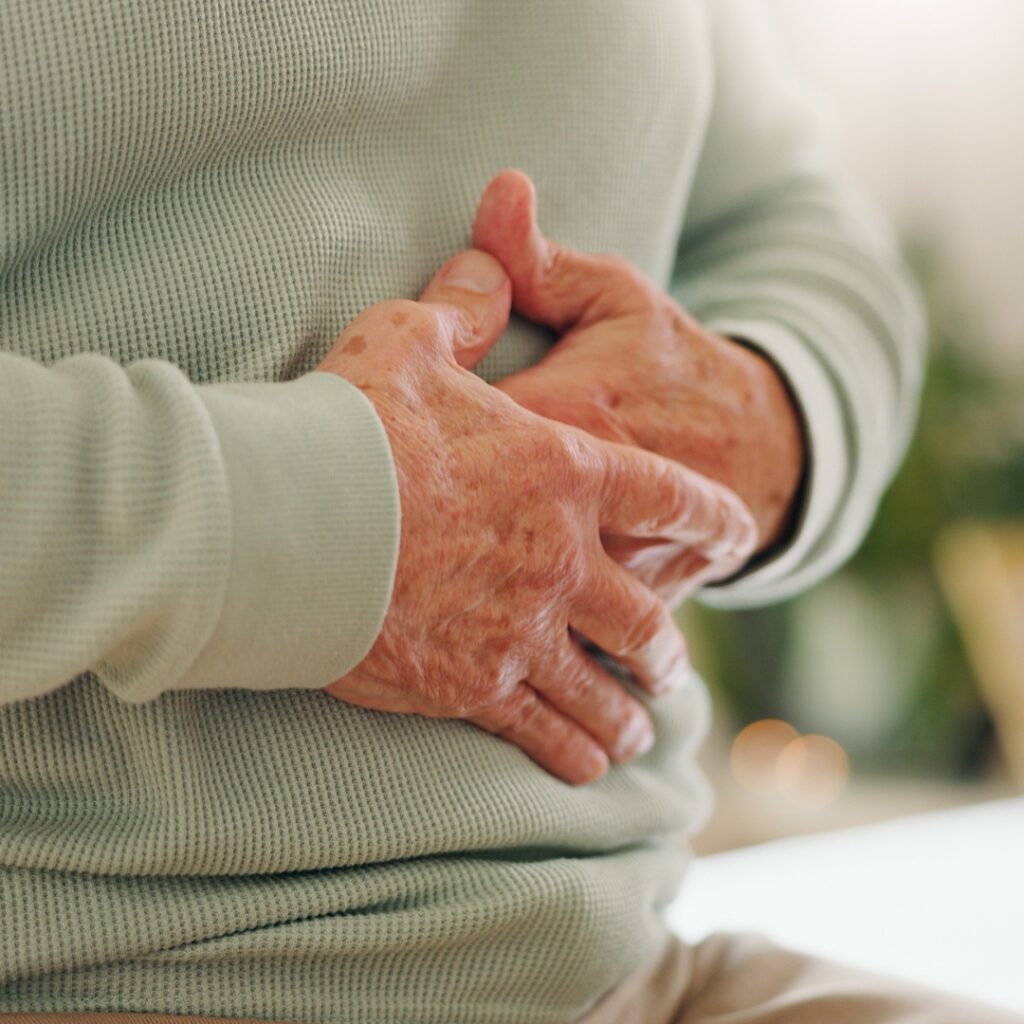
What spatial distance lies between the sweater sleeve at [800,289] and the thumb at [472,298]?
Result: 0.22 meters

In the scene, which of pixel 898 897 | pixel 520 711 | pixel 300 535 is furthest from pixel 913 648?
pixel 300 535

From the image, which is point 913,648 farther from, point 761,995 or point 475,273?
point 475,273

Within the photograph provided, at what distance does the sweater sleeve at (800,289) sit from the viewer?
2.67ft

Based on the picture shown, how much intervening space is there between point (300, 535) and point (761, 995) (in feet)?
1.33

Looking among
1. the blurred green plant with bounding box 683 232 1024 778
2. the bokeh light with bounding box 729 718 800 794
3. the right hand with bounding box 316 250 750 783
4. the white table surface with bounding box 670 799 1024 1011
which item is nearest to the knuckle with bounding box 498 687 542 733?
the right hand with bounding box 316 250 750 783

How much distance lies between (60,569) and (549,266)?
1.13ft

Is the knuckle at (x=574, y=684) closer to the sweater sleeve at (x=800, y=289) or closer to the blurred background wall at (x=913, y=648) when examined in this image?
the sweater sleeve at (x=800, y=289)

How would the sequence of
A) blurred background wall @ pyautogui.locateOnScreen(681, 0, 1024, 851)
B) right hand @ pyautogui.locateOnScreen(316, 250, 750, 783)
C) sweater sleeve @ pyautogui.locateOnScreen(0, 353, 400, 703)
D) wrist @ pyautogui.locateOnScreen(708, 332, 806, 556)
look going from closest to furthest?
sweater sleeve @ pyautogui.locateOnScreen(0, 353, 400, 703), right hand @ pyautogui.locateOnScreen(316, 250, 750, 783), wrist @ pyautogui.locateOnScreen(708, 332, 806, 556), blurred background wall @ pyautogui.locateOnScreen(681, 0, 1024, 851)

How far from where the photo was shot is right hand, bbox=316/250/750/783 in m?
0.53

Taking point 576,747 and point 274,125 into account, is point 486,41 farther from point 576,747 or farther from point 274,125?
point 576,747

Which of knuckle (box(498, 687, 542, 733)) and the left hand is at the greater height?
the left hand

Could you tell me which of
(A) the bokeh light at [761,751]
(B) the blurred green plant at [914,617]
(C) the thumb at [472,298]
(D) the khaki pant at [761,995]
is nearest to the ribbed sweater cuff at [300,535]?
(C) the thumb at [472,298]

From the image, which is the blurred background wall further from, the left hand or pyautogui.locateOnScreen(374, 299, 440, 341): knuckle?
pyautogui.locateOnScreen(374, 299, 440, 341): knuckle

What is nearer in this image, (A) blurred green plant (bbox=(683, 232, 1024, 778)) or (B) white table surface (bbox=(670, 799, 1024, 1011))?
(B) white table surface (bbox=(670, 799, 1024, 1011))
